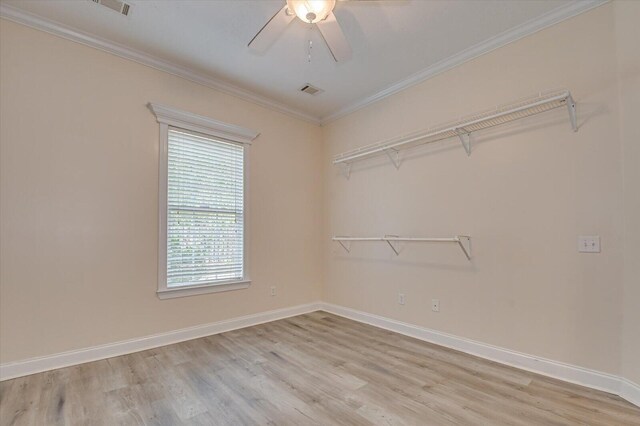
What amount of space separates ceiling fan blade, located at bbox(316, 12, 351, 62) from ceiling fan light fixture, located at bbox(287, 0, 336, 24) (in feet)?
0.26

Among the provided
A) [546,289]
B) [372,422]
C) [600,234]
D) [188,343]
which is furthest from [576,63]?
[188,343]

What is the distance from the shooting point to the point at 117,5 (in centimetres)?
237

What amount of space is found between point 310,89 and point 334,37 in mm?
1767

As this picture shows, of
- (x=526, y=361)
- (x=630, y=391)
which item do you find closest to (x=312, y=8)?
(x=526, y=361)

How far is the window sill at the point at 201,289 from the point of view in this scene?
10.1ft

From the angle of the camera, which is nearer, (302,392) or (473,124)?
(302,392)

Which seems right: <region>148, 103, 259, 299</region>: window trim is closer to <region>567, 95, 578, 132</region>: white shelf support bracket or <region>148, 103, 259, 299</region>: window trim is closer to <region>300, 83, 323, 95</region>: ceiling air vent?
<region>300, 83, 323, 95</region>: ceiling air vent

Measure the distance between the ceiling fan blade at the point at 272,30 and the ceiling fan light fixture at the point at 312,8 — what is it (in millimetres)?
57

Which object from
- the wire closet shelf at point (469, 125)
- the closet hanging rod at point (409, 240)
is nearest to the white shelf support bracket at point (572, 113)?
the wire closet shelf at point (469, 125)

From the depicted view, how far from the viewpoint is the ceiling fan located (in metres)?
1.73

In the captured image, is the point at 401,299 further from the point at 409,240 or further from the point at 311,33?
the point at 311,33

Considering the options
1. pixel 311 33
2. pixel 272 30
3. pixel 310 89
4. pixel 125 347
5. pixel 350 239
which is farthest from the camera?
pixel 350 239

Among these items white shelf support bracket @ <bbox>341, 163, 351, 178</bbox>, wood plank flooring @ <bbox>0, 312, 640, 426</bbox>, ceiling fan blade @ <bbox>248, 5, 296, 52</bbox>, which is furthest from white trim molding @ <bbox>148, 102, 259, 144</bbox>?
wood plank flooring @ <bbox>0, 312, 640, 426</bbox>

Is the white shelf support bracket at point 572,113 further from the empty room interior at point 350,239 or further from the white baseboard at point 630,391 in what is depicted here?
the white baseboard at point 630,391
